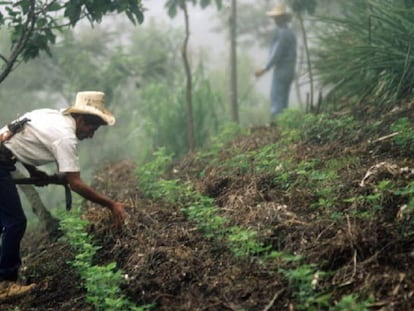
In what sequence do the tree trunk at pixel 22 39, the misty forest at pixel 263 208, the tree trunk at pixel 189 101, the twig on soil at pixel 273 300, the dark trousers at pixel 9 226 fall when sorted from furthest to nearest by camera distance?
the tree trunk at pixel 189 101 < the tree trunk at pixel 22 39 < the dark trousers at pixel 9 226 < the misty forest at pixel 263 208 < the twig on soil at pixel 273 300

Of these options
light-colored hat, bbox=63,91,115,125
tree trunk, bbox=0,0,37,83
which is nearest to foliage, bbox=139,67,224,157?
tree trunk, bbox=0,0,37,83

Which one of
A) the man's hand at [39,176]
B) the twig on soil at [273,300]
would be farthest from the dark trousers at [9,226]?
the twig on soil at [273,300]

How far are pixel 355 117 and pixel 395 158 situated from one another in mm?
1720

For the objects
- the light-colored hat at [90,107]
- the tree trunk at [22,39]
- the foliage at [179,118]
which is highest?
the tree trunk at [22,39]

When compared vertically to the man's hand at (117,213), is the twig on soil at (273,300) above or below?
below

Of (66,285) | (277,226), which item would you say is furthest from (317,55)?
(66,285)

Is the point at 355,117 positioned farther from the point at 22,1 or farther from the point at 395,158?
the point at 22,1

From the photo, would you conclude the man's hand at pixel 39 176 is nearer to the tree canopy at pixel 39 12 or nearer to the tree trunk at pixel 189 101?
the tree canopy at pixel 39 12

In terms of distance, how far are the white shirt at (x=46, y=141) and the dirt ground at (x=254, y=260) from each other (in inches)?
28.7

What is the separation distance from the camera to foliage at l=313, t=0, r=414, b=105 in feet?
19.2

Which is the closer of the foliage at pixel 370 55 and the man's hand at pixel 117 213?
the man's hand at pixel 117 213

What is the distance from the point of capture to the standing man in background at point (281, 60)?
8.99 m

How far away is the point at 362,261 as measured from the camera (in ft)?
10.5

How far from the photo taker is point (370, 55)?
6.23 metres
